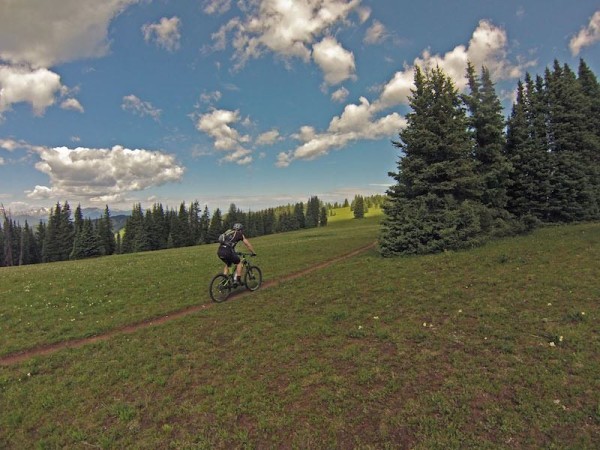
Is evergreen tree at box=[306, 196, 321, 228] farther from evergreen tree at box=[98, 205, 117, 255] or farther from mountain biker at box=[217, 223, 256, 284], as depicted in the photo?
mountain biker at box=[217, 223, 256, 284]

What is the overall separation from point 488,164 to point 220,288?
25.0 metres

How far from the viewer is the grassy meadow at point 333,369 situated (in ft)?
17.7

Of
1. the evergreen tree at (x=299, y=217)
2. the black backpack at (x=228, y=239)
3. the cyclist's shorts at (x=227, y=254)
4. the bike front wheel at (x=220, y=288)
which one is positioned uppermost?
the evergreen tree at (x=299, y=217)

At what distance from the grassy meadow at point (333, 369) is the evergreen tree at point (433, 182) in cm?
694

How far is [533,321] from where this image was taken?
850 cm

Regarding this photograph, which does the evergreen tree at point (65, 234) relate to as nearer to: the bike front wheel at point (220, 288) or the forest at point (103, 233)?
the forest at point (103, 233)

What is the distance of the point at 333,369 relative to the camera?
290 inches

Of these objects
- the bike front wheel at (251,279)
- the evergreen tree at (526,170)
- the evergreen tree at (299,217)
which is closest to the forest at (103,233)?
the evergreen tree at (299,217)

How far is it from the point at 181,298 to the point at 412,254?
1468 centimetres

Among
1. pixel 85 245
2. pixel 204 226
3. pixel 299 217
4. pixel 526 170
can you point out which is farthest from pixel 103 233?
pixel 526 170

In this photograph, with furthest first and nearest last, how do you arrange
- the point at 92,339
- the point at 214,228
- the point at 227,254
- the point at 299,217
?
1. the point at 299,217
2. the point at 214,228
3. the point at 227,254
4. the point at 92,339

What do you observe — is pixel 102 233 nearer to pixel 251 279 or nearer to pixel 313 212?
pixel 313 212

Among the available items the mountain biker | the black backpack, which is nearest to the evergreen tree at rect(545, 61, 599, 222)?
the mountain biker

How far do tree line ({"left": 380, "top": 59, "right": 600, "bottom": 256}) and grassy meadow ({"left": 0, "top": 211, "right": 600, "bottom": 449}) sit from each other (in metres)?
7.70
